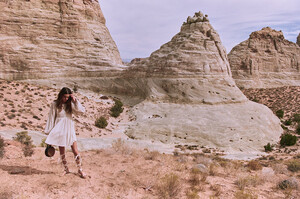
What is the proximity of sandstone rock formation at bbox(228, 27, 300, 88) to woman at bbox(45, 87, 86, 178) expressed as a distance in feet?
178

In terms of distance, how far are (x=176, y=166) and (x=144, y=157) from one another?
5.13ft

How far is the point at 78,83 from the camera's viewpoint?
3322 centimetres

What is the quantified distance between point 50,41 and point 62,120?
32.7m

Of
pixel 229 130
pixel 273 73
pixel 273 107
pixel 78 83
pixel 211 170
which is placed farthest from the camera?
pixel 273 73

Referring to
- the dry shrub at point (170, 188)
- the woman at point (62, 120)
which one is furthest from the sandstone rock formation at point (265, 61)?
the woman at point (62, 120)

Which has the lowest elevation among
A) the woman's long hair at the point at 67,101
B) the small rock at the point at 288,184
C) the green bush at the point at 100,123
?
the green bush at the point at 100,123

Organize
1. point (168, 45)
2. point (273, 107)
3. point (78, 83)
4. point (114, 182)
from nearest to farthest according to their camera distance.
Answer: point (114, 182) < point (168, 45) < point (78, 83) < point (273, 107)

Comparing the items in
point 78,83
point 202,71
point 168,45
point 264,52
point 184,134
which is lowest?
point 184,134

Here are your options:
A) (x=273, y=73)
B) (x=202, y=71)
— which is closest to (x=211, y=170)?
(x=202, y=71)

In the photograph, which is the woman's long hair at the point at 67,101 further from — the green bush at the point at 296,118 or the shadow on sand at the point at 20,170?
the green bush at the point at 296,118

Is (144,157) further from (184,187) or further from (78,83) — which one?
(78,83)

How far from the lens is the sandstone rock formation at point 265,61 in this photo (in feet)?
178

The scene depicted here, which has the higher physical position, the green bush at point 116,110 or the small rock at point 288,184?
the small rock at point 288,184

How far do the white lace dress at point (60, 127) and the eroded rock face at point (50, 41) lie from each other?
2970cm
